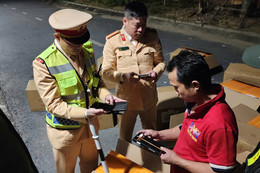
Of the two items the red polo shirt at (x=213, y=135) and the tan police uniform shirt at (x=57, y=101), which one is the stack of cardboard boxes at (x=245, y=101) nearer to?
the red polo shirt at (x=213, y=135)

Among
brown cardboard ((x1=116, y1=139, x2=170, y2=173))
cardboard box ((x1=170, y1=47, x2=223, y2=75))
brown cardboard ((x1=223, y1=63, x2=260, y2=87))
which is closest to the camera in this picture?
brown cardboard ((x1=116, y1=139, x2=170, y2=173))

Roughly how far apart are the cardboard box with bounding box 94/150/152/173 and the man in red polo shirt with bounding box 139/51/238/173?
0.44 metres

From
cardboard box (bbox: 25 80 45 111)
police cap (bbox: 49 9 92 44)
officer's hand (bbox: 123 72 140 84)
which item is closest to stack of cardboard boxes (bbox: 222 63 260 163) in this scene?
officer's hand (bbox: 123 72 140 84)

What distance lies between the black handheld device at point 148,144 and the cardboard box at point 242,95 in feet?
5.95

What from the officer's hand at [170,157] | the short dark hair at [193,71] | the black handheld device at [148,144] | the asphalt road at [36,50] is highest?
the short dark hair at [193,71]

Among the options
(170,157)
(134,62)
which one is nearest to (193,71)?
(170,157)

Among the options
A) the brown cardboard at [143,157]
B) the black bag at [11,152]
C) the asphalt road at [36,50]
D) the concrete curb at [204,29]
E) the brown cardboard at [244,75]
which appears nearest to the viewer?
the black bag at [11,152]

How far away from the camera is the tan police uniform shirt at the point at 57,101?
1.75 meters

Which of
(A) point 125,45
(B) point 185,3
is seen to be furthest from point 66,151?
(B) point 185,3

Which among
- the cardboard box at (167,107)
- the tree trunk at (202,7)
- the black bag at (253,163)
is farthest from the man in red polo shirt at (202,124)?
the tree trunk at (202,7)

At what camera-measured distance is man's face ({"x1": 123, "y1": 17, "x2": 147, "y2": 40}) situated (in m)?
2.32

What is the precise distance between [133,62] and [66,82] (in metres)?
0.91

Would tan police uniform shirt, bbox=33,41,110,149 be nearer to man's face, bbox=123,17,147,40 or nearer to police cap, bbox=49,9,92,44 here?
police cap, bbox=49,9,92,44

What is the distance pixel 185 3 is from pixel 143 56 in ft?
28.0
